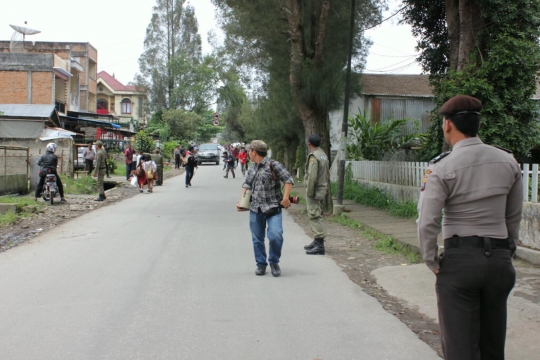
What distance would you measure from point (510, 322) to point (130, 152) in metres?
21.8

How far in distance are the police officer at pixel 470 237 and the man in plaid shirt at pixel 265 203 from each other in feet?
14.0

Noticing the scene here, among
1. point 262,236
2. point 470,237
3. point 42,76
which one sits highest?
point 42,76

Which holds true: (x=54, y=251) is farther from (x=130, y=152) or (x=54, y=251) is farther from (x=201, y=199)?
(x=130, y=152)

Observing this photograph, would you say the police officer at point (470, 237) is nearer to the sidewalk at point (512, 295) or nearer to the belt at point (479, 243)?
the belt at point (479, 243)

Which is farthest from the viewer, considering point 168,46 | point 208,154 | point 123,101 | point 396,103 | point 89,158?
point 123,101

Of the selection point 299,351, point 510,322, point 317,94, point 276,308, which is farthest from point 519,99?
point 299,351

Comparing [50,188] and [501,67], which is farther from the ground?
[501,67]

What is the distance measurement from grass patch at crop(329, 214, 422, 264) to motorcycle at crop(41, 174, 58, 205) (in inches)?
323

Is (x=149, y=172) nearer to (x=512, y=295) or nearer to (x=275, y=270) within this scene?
(x=275, y=270)

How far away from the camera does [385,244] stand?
10.2 meters

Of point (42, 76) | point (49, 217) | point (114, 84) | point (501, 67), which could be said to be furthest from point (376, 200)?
point (114, 84)

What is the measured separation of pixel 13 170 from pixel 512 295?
51.2 feet

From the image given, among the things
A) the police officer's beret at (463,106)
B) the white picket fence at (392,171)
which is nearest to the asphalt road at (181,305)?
the police officer's beret at (463,106)

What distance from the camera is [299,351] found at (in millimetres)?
4645
